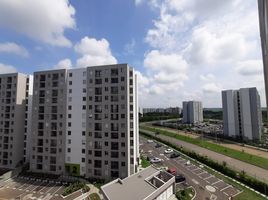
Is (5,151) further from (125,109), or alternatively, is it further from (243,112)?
(243,112)

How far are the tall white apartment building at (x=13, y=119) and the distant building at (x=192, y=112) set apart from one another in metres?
110

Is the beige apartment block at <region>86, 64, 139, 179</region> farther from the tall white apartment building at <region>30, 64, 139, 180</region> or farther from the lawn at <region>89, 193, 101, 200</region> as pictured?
the lawn at <region>89, 193, 101, 200</region>

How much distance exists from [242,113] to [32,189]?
74075 mm

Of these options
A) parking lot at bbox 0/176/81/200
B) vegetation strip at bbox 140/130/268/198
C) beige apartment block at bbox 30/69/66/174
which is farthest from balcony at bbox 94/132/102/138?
vegetation strip at bbox 140/130/268/198

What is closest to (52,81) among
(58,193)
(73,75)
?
(73,75)

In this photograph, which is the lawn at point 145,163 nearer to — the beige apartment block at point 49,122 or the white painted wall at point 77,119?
the white painted wall at point 77,119

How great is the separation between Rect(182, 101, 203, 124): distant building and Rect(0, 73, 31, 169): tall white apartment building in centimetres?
11020

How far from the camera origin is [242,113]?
7956 centimetres

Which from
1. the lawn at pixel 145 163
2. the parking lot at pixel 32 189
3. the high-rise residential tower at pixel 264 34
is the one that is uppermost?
the high-rise residential tower at pixel 264 34

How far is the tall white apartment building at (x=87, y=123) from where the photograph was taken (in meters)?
42.2

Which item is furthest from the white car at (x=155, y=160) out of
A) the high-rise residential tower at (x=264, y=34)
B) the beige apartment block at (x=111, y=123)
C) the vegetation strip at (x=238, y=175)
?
the high-rise residential tower at (x=264, y=34)

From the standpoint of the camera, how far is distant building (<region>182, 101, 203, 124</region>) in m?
141

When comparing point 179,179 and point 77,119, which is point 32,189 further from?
point 179,179

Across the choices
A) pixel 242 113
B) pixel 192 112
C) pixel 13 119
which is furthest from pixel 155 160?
pixel 192 112
